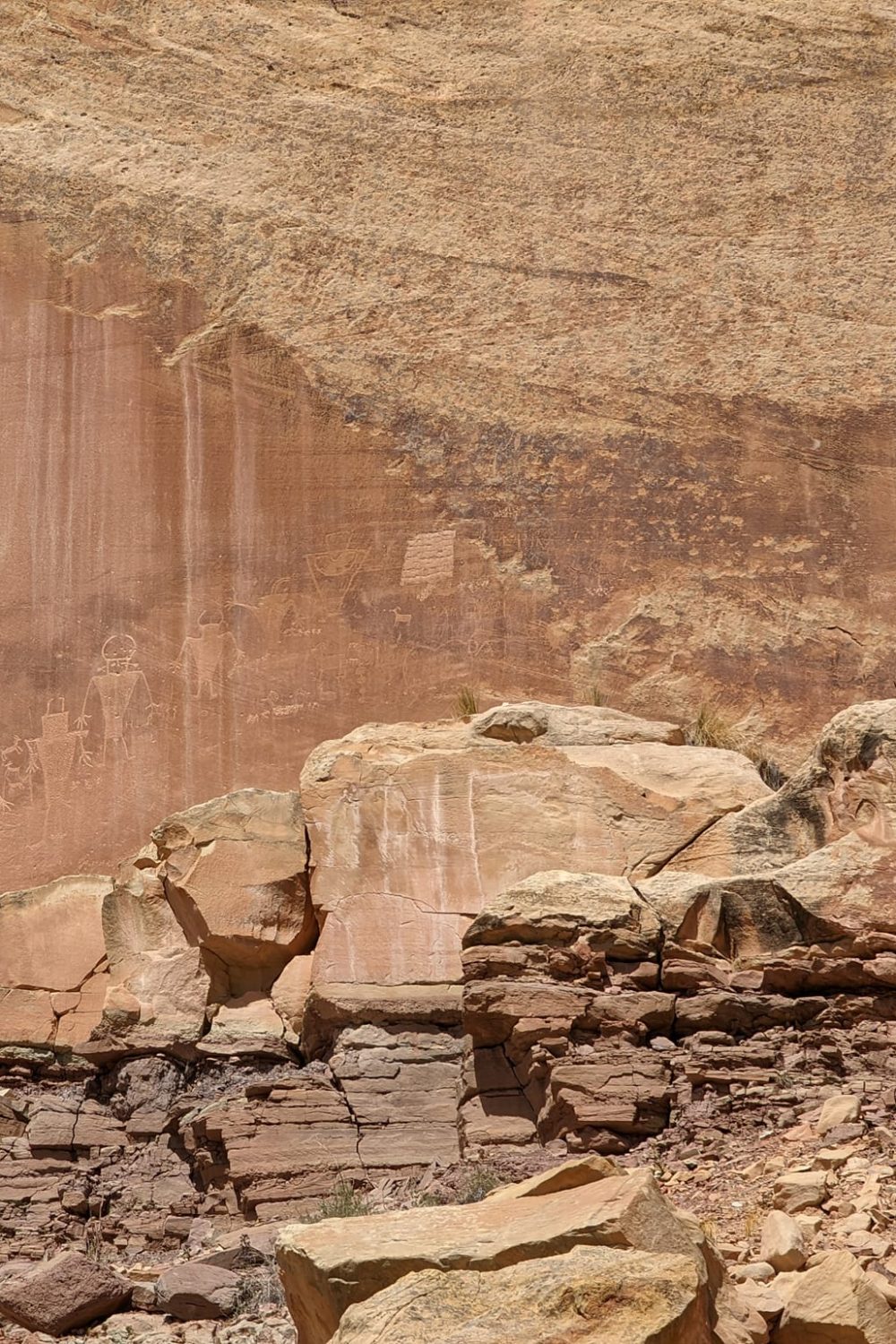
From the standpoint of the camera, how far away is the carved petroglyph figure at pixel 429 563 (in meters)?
14.5

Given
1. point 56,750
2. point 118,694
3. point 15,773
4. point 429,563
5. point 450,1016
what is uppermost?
point 429,563

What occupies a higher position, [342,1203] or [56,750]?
[56,750]

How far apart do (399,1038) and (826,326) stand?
736 cm

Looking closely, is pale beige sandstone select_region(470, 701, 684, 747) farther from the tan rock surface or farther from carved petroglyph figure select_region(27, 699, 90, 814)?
carved petroglyph figure select_region(27, 699, 90, 814)

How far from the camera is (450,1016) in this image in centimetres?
1079

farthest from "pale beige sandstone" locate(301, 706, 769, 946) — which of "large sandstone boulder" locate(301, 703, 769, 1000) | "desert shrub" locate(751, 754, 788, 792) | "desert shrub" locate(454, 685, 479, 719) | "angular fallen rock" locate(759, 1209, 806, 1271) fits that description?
"angular fallen rock" locate(759, 1209, 806, 1271)

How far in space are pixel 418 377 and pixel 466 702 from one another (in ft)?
8.96

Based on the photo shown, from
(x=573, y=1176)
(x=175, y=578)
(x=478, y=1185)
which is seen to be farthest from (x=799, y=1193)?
(x=175, y=578)

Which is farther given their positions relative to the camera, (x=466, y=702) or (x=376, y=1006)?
(x=466, y=702)

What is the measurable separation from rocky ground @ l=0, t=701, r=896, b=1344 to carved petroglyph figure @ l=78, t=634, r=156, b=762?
1.18m

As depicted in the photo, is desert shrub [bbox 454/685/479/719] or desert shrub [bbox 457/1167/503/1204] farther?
Result: desert shrub [bbox 454/685/479/719]

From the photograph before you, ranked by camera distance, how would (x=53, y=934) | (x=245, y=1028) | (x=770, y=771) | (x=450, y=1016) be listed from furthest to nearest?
1. (x=770, y=771)
2. (x=53, y=934)
3. (x=245, y=1028)
4. (x=450, y=1016)

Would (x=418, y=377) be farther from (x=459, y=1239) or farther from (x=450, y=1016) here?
(x=459, y=1239)

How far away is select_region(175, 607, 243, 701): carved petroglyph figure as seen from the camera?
47.3ft
